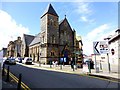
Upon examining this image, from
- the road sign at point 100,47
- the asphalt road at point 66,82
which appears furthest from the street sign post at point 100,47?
the asphalt road at point 66,82

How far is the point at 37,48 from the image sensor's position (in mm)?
63875

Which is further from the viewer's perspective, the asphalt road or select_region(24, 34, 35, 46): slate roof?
select_region(24, 34, 35, 46): slate roof

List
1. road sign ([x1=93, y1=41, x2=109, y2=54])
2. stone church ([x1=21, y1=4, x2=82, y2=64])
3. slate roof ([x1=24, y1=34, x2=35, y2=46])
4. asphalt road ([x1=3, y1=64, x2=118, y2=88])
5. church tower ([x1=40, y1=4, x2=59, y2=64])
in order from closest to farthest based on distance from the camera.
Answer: asphalt road ([x1=3, y1=64, x2=118, y2=88]) → road sign ([x1=93, y1=41, x2=109, y2=54]) → church tower ([x1=40, y1=4, x2=59, y2=64]) → stone church ([x1=21, y1=4, x2=82, y2=64]) → slate roof ([x1=24, y1=34, x2=35, y2=46])

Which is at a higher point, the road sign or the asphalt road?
the road sign

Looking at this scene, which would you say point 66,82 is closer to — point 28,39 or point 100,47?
point 100,47

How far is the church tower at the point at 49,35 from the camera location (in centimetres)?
5366

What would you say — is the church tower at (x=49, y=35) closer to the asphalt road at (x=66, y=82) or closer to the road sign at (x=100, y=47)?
the road sign at (x=100, y=47)

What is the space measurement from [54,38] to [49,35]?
240cm

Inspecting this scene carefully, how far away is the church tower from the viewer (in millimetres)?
53656

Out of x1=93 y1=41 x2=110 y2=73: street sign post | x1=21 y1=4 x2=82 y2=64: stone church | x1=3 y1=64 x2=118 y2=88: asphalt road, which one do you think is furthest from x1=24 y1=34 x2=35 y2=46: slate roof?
x1=3 y1=64 x2=118 y2=88: asphalt road

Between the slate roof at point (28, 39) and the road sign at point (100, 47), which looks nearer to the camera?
the road sign at point (100, 47)

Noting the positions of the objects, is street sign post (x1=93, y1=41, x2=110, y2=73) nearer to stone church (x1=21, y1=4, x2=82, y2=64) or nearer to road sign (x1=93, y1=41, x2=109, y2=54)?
road sign (x1=93, y1=41, x2=109, y2=54)

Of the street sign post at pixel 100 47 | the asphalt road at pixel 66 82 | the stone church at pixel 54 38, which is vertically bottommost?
the asphalt road at pixel 66 82

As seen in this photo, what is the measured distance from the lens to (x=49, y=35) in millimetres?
54594
